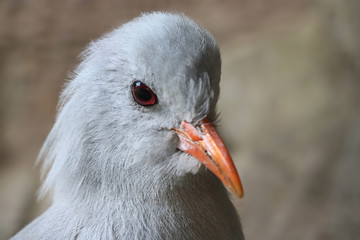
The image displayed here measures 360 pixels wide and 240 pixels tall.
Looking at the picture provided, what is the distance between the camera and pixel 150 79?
178 cm

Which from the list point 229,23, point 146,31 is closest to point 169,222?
point 146,31

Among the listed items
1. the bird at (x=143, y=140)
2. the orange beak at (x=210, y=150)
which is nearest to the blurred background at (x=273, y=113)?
the bird at (x=143, y=140)

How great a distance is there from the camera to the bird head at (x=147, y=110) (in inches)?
70.1

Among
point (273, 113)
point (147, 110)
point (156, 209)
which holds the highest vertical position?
point (273, 113)

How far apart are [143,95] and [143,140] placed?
0.58 ft

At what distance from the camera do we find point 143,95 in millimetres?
1807

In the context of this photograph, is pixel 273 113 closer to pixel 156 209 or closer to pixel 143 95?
pixel 156 209

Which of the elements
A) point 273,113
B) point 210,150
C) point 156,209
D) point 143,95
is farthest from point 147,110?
point 273,113

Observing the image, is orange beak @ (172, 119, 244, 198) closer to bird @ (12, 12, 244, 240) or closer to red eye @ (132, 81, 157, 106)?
bird @ (12, 12, 244, 240)

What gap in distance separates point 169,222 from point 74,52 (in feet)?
15.0

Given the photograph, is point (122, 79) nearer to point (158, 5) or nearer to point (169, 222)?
point (169, 222)

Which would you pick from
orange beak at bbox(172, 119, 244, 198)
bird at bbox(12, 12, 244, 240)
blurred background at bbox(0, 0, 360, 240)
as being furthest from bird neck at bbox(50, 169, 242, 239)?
blurred background at bbox(0, 0, 360, 240)

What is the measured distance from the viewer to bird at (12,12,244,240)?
70.6 inches

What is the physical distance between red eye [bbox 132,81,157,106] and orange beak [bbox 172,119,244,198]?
5.9 inches
